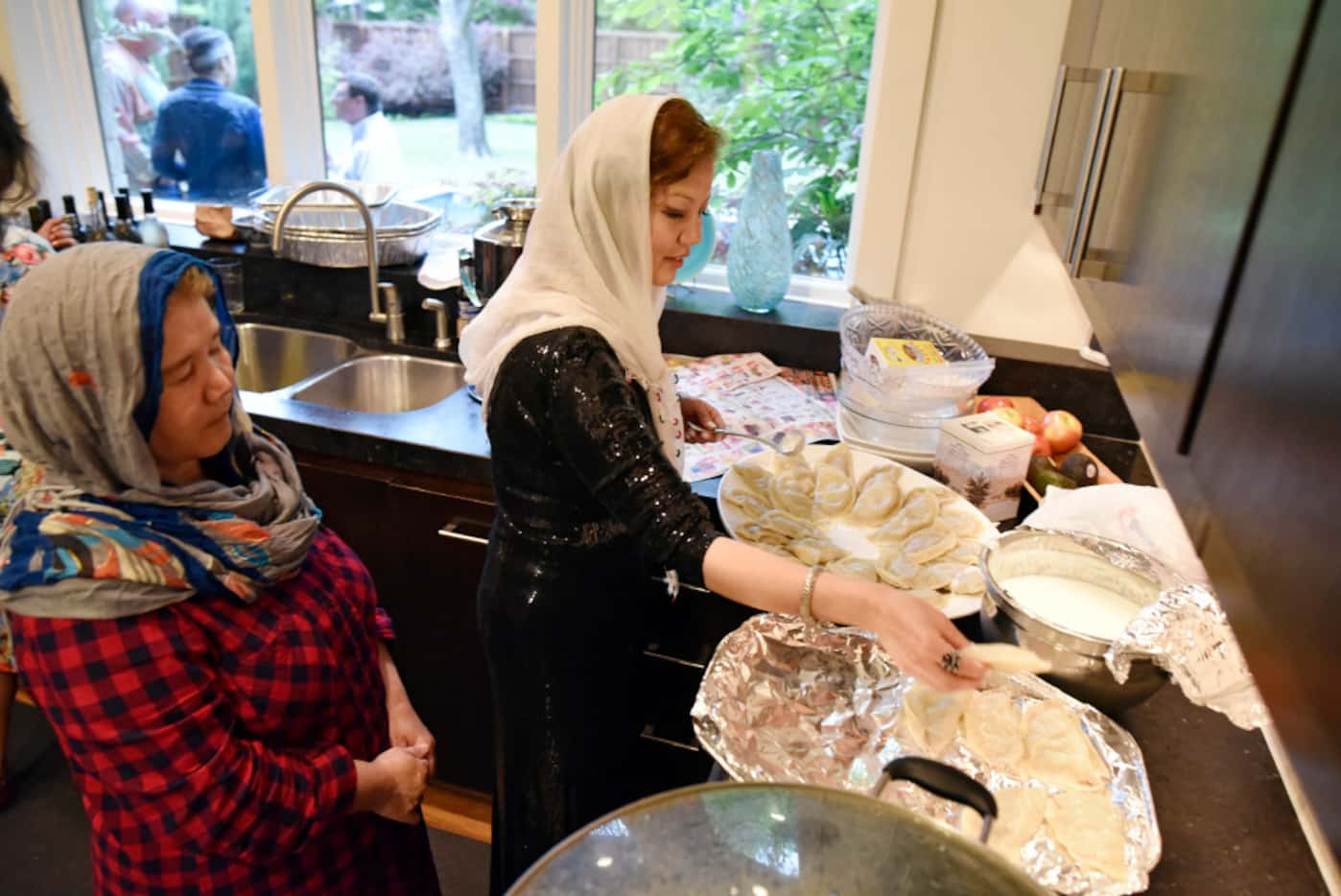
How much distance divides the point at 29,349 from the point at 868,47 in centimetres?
179

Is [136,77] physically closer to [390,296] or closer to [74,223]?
[74,223]

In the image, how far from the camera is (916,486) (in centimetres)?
148

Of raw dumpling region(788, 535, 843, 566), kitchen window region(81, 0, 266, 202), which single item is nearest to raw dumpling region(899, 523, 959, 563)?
raw dumpling region(788, 535, 843, 566)

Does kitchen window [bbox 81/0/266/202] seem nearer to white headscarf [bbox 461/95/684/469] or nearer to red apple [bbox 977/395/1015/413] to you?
white headscarf [bbox 461/95/684/469]

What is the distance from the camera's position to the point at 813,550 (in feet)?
4.37

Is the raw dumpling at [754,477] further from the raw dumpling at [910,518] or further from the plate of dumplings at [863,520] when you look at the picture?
the raw dumpling at [910,518]

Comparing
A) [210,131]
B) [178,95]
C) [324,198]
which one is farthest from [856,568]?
[178,95]

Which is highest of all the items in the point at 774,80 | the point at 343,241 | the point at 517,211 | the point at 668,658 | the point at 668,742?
the point at 774,80

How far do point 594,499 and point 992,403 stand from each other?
3.10 ft

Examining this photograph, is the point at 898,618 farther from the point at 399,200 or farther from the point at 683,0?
the point at 399,200

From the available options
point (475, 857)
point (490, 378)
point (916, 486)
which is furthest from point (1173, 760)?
point (475, 857)

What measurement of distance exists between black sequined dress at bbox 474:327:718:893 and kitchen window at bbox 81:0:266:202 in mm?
1933

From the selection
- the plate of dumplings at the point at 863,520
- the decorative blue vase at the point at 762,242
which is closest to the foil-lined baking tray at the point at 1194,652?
the plate of dumplings at the point at 863,520

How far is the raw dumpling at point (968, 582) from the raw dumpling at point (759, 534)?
0.83 feet
